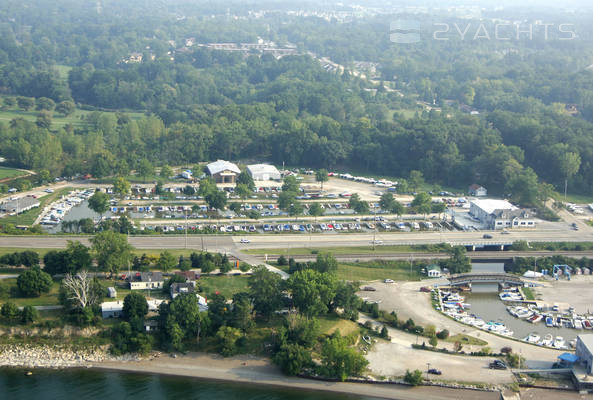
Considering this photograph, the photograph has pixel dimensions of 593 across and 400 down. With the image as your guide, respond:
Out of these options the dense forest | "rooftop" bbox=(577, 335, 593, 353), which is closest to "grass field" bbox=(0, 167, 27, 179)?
the dense forest

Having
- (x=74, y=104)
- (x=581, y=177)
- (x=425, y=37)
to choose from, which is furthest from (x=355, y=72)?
(x=581, y=177)

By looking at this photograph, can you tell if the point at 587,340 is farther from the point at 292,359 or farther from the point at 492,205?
the point at 492,205

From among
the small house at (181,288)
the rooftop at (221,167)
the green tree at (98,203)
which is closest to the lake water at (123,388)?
the small house at (181,288)

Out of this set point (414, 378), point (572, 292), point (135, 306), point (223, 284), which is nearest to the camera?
point (414, 378)

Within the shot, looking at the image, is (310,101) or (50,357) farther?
(310,101)

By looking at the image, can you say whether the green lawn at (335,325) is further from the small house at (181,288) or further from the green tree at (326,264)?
the small house at (181,288)

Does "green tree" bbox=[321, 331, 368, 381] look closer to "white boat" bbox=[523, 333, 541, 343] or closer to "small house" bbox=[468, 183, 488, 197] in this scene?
"white boat" bbox=[523, 333, 541, 343]

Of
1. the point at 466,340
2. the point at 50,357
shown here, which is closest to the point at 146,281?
the point at 50,357
